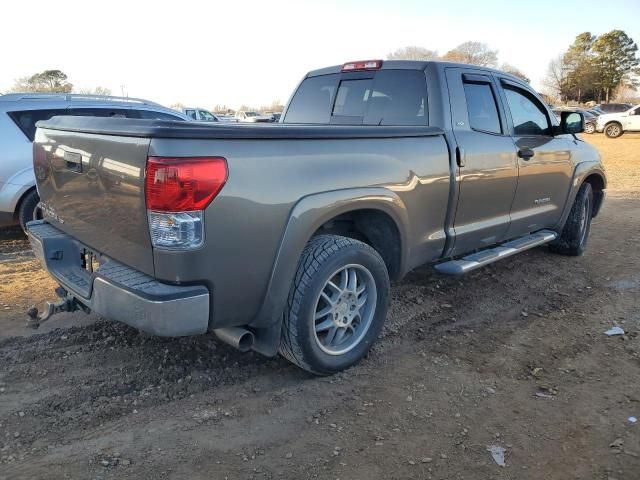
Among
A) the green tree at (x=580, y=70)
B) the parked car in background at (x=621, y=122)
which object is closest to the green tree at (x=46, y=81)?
the parked car in background at (x=621, y=122)

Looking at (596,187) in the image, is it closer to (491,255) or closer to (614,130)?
(491,255)

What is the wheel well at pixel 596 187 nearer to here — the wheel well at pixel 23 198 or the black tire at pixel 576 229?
the black tire at pixel 576 229

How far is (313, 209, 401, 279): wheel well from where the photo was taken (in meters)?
3.56

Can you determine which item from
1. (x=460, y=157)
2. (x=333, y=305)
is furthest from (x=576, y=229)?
(x=333, y=305)

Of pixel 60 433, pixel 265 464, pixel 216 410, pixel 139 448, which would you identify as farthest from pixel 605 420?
pixel 60 433

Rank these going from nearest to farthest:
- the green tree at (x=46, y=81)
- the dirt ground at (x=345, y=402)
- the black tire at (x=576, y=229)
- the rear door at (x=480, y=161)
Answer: the dirt ground at (x=345, y=402) < the rear door at (x=480, y=161) < the black tire at (x=576, y=229) < the green tree at (x=46, y=81)

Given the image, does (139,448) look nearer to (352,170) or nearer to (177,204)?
(177,204)

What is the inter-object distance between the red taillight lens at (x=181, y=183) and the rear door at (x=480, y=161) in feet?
6.75

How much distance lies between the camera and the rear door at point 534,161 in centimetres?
472

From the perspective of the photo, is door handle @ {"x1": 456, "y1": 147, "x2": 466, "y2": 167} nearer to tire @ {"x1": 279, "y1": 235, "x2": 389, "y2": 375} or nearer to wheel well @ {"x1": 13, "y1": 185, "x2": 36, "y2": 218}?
tire @ {"x1": 279, "y1": 235, "x2": 389, "y2": 375}

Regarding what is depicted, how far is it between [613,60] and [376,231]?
82758mm

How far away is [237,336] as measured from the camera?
113 inches

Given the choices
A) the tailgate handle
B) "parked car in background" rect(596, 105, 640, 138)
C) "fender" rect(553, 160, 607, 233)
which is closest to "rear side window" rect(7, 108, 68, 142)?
the tailgate handle

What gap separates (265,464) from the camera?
8.41 feet
